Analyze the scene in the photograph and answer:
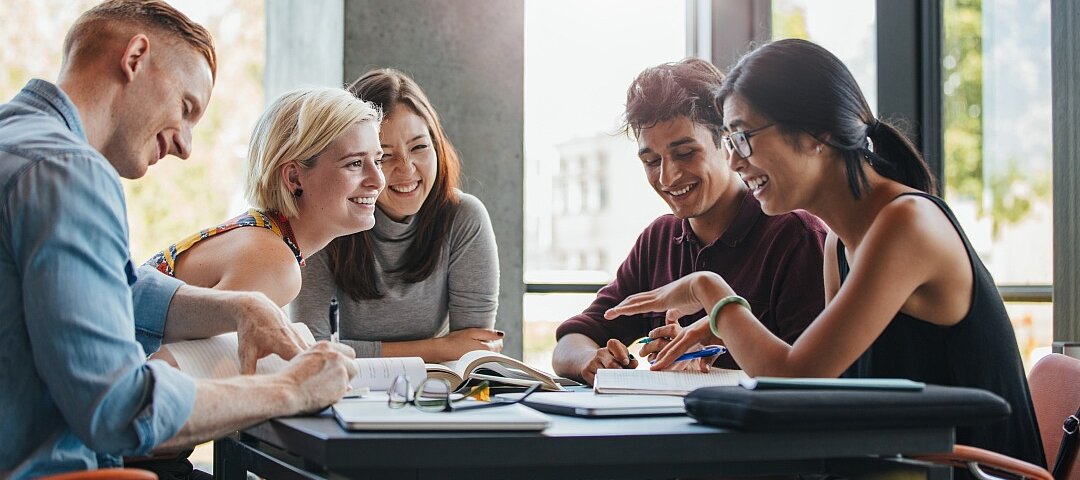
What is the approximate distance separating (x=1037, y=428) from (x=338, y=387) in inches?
50.7

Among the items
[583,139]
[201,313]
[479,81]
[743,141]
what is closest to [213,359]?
[201,313]

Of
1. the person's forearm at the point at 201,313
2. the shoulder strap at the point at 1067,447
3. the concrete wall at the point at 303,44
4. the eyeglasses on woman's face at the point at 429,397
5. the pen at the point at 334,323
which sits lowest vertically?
the shoulder strap at the point at 1067,447

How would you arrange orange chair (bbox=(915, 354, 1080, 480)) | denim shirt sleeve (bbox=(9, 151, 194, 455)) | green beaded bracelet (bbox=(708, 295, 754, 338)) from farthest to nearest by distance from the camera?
1. green beaded bracelet (bbox=(708, 295, 754, 338))
2. orange chair (bbox=(915, 354, 1080, 480))
3. denim shirt sleeve (bbox=(9, 151, 194, 455))

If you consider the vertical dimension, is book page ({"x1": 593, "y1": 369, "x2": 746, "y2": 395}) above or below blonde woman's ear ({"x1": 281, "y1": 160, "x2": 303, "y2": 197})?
below

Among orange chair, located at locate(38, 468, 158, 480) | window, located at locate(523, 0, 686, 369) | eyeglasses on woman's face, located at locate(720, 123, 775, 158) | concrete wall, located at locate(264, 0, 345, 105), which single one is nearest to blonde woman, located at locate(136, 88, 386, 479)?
eyeglasses on woman's face, located at locate(720, 123, 775, 158)

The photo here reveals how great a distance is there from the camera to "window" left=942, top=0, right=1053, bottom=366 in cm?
356

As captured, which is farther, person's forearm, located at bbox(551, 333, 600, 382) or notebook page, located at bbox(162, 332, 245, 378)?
person's forearm, located at bbox(551, 333, 600, 382)

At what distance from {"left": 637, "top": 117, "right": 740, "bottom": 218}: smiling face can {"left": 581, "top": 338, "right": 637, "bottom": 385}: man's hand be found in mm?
508

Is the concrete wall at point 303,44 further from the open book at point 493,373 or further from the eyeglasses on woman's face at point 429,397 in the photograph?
the eyeglasses on woman's face at point 429,397

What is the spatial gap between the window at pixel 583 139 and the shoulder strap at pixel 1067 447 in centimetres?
290

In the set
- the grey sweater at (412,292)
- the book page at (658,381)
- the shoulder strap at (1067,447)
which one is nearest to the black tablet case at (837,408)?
the book page at (658,381)

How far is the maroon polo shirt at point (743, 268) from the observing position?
252 cm

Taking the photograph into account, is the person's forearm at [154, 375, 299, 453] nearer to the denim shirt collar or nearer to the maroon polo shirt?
the denim shirt collar

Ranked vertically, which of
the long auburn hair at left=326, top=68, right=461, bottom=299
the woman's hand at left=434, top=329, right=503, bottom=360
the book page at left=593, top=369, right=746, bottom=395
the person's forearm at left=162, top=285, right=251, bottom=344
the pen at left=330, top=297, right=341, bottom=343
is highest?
the long auburn hair at left=326, top=68, right=461, bottom=299
